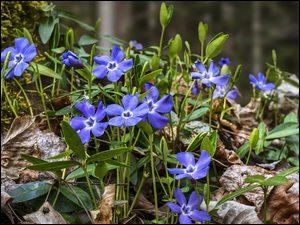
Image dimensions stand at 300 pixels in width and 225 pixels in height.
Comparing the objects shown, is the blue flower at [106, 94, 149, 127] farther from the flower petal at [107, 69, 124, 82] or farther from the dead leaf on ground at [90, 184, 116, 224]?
the dead leaf on ground at [90, 184, 116, 224]

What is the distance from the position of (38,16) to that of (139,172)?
702 millimetres

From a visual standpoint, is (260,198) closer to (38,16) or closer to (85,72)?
(85,72)

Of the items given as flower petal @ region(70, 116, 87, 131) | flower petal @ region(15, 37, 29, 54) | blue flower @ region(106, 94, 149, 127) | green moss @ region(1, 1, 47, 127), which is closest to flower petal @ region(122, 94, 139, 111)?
blue flower @ region(106, 94, 149, 127)

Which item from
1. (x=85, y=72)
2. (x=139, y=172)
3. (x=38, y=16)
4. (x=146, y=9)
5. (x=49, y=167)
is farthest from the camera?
(x=146, y=9)

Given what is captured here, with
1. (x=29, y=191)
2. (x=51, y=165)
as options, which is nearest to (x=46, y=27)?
(x=29, y=191)

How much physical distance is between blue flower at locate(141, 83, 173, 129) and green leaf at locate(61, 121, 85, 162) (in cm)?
16

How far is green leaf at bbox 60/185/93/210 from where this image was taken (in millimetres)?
964

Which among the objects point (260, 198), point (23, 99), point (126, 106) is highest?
point (126, 106)

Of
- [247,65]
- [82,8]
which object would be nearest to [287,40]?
[247,65]

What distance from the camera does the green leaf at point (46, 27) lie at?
139 cm

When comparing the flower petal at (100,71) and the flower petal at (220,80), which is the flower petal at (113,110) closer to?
the flower petal at (100,71)

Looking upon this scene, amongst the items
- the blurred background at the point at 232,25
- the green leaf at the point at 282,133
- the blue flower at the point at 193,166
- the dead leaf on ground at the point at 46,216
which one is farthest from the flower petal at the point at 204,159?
the blurred background at the point at 232,25

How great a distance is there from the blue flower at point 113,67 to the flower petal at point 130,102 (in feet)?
0.19

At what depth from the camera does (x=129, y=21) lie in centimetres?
831
